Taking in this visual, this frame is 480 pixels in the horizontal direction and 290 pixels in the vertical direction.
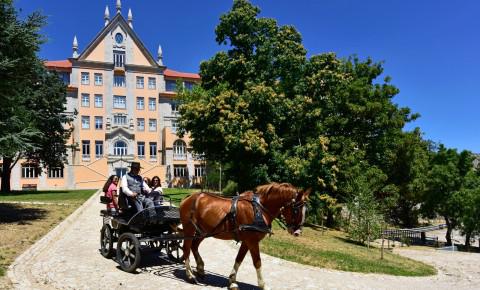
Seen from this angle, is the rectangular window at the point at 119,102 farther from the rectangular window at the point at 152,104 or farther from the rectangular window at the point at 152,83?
the rectangular window at the point at 152,83

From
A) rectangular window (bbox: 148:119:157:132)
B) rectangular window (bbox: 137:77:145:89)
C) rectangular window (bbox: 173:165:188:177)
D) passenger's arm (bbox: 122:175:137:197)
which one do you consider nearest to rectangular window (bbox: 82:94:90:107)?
rectangular window (bbox: 137:77:145:89)

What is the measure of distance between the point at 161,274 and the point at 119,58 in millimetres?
59002

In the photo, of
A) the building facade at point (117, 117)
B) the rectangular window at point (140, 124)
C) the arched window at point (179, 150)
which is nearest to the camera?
the building facade at point (117, 117)

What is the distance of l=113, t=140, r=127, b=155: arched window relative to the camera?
210 ft

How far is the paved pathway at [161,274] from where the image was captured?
387 inches

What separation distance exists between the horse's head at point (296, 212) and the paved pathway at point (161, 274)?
1977mm

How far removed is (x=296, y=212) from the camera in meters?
8.70

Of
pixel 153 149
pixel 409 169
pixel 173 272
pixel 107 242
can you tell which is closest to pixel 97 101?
pixel 153 149

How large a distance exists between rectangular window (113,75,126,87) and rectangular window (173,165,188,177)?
48.0ft

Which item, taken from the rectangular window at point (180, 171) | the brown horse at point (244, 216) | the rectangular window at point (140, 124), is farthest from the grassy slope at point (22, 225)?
the rectangular window at point (140, 124)

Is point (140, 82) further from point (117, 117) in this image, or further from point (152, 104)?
point (117, 117)

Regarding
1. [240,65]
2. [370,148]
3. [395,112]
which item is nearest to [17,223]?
[240,65]

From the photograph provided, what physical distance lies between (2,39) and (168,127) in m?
47.5

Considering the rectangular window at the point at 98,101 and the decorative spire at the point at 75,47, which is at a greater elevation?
the decorative spire at the point at 75,47
